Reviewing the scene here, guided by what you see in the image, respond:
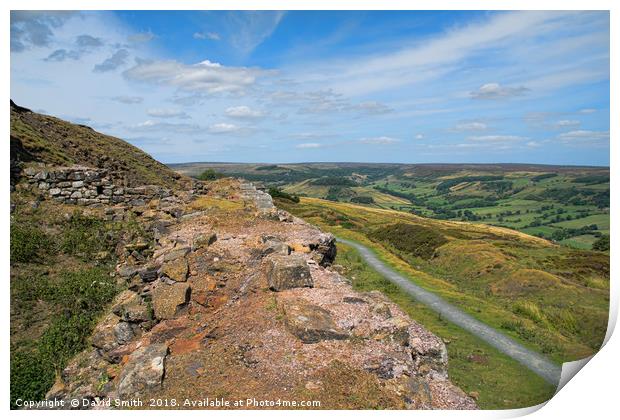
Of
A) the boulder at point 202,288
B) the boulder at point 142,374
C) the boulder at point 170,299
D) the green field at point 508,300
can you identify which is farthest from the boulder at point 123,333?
the green field at point 508,300

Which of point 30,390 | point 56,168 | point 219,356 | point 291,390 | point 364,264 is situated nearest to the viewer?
point 291,390

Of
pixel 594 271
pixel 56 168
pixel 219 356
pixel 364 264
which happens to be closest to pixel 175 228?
pixel 56 168

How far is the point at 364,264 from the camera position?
1511 inches

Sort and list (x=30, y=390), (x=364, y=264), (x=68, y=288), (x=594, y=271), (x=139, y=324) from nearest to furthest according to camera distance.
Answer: (x=30, y=390) < (x=139, y=324) < (x=68, y=288) < (x=594, y=271) < (x=364, y=264)

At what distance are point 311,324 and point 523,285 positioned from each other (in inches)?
1271

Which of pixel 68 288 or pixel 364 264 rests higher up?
pixel 68 288

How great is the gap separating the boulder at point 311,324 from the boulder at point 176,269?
17.3 ft

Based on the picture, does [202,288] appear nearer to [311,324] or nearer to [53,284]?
[311,324]

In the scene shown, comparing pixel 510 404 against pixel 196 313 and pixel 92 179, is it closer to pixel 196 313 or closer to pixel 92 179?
pixel 196 313

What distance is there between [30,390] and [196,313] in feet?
18.1

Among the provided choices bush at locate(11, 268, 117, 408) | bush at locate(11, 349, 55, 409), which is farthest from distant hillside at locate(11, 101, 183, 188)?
bush at locate(11, 349, 55, 409)

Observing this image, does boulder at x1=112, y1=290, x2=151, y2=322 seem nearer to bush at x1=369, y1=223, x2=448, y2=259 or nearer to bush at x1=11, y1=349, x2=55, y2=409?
bush at x1=11, y1=349, x2=55, y2=409

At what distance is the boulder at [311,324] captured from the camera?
37.6 feet

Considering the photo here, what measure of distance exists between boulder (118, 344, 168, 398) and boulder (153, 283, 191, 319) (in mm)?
2760
